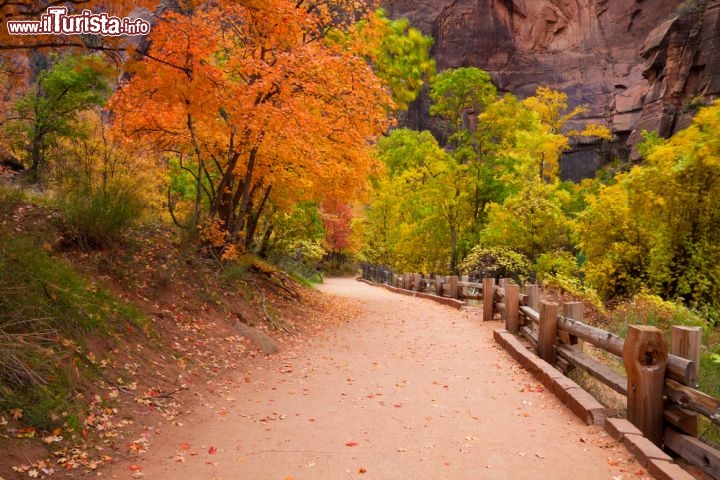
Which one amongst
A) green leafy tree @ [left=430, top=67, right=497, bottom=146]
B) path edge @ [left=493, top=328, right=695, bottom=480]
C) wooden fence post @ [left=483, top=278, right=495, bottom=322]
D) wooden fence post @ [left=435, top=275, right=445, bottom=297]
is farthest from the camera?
green leafy tree @ [left=430, top=67, right=497, bottom=146]

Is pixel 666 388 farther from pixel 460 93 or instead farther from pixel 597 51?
pixel 597 51

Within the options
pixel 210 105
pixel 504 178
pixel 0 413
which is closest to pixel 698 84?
pixel 504 178

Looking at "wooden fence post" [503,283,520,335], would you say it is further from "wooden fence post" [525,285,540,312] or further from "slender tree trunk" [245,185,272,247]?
"slender tree trunk" [245,185,272,247]

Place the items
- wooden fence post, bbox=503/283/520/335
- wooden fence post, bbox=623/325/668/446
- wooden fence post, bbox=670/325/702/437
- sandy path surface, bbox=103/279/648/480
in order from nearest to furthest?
sandy path surface, bbox=103/279/648/480 → wooden fence post, bbox=670/325/702/437 → wooden fence post, bbox=623/325/668/446 → wooden fence post, bbox=503/283/520/335

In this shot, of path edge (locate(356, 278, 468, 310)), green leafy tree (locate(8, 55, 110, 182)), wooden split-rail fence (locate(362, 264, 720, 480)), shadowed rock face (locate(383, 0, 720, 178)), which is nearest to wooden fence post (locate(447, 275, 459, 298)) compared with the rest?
path edge (locate(356, 278, 468, 310))

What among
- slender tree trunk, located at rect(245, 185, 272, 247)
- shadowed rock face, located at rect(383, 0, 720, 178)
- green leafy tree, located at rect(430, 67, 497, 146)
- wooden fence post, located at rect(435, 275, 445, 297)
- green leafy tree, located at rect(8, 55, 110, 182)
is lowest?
wooden fence post, located at rect(435, 275, 445, 297)

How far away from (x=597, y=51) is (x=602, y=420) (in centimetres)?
5037

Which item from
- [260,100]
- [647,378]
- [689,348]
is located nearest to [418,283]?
[260,100]

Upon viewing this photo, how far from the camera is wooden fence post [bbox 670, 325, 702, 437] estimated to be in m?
4.42

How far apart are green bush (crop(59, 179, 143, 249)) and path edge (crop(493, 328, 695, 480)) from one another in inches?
273

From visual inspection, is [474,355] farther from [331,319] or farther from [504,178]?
[504,178]

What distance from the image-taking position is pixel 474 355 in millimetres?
9188

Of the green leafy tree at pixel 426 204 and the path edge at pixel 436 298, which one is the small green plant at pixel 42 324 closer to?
the path edge at pixel 436 298

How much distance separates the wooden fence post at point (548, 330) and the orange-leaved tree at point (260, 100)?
16.8ft
